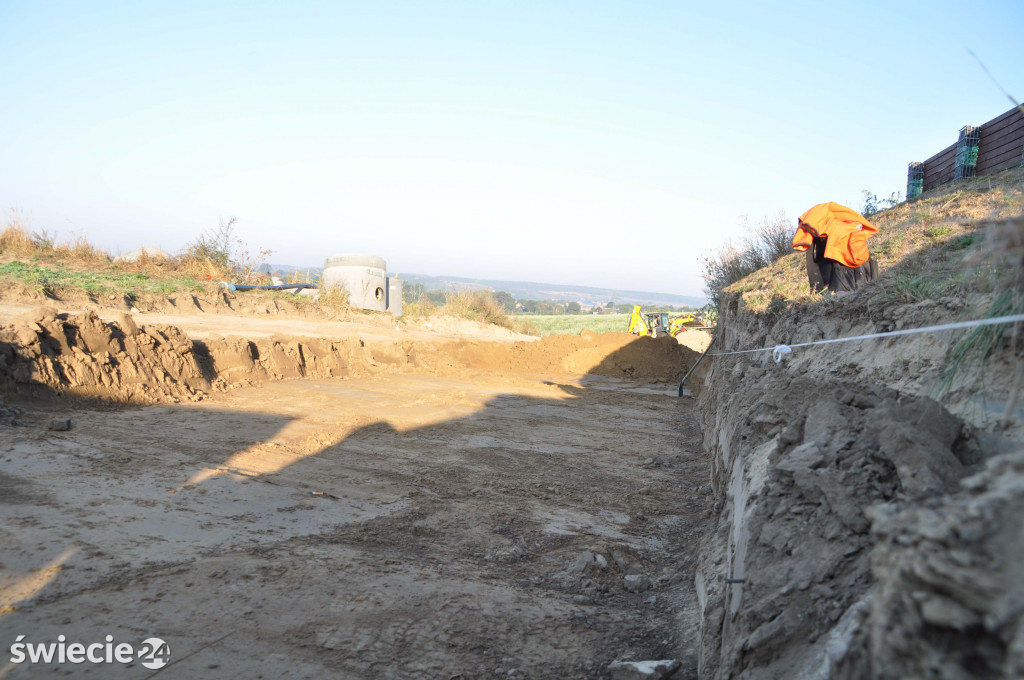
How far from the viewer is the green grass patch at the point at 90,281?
14.8 meters

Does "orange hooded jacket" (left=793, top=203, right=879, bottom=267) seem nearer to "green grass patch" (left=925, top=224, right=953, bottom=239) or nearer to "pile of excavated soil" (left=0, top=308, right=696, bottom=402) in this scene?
"green grass patch" (left=925, top=224, right=953, bottom=239)

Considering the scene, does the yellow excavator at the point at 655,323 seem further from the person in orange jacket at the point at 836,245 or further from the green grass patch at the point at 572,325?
the person in orange jacket at the point at 836,245

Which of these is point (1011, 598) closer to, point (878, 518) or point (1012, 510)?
point (1012, 510)

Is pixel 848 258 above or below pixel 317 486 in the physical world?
above

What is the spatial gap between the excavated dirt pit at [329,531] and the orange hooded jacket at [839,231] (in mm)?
3176

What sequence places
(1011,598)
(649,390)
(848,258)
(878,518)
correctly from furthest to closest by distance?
(649,390) < (848,258) < (878,518) < (1011,598)

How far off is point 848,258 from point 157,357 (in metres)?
10.2

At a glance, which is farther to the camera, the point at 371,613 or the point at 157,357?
the point at 157,357

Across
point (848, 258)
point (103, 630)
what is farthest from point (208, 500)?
point (848, 258)

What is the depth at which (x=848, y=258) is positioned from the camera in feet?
25.7

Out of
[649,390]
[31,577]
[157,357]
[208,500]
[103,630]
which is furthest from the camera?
[649,390]

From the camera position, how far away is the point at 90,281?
1664cm

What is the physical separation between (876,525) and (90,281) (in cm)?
1950

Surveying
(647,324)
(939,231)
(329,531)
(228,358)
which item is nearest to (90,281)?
(228,358)
